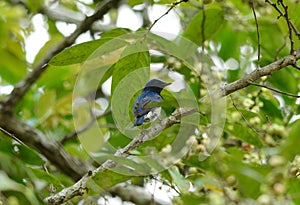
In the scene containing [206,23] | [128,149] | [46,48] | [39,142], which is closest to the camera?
[128,149]

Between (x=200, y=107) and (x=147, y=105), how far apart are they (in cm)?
14

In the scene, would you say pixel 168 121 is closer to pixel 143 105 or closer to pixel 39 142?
pixel 143 105

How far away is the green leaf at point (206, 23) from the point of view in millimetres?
2148

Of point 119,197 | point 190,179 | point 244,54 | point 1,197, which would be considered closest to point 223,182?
point 1,197

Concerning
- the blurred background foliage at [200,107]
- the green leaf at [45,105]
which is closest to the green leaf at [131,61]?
the blurred background foliage at [200,107]

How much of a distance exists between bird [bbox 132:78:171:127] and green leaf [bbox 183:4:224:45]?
0.49 m

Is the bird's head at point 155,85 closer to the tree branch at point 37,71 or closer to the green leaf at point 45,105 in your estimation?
the tree branch at point 37,71

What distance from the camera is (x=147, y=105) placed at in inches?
61.7

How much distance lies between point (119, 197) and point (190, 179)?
671 millimetres

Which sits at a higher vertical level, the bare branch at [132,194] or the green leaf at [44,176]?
the green leaf at [44,176]

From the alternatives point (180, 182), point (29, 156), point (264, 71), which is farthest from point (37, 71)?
point (264, 71)

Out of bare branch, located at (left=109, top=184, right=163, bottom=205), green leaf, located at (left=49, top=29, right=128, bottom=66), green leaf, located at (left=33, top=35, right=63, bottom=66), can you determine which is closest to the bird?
green leaf, located at (left=49, top=29, right=128, bottom=66)

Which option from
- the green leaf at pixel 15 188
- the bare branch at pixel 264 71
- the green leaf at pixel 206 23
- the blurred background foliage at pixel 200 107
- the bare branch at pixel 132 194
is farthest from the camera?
the bare branch at pixel 132 194

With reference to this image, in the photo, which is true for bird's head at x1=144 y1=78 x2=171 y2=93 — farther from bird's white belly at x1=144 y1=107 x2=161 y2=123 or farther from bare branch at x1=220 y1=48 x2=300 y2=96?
bare branch at x1=220 y1=48 x2=300 y2=96
